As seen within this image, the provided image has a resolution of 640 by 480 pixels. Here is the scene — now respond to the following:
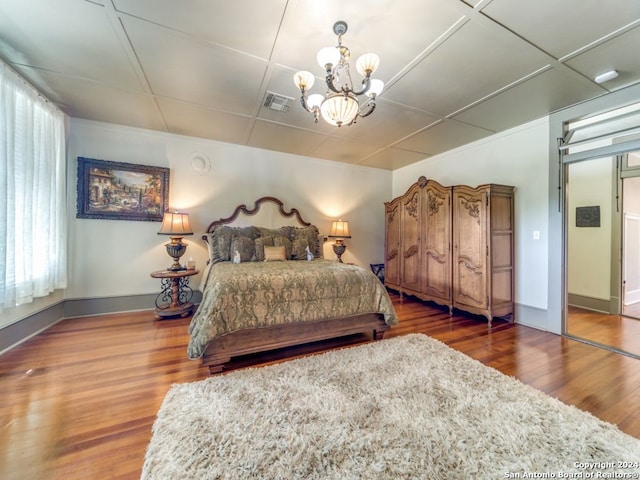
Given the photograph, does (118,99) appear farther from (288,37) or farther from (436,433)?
(436,433)

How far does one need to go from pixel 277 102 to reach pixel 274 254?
6.45 ft

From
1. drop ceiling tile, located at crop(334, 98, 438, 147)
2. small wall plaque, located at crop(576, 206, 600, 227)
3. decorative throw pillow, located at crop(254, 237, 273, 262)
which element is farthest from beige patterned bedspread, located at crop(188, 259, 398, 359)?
small wall plaque, located at crop(576, 206, 600, 227)

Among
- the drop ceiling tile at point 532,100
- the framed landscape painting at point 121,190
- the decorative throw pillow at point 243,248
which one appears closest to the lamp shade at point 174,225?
the framed landscape painting at point 121,190

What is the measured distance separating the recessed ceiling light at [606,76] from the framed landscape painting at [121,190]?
515 centimetres

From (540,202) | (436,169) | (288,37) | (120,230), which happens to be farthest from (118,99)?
(540,202)

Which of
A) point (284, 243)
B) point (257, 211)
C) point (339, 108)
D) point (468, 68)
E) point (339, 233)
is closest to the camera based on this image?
point (339, 108)

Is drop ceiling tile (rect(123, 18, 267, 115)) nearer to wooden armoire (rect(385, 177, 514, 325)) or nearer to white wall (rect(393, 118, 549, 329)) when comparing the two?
wooden armoire (rect(385, 177, 514, 325))

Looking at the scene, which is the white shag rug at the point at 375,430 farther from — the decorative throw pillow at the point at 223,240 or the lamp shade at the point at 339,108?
the lamp shade at the point at 339,108

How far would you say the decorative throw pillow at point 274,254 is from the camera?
3584 millimetres

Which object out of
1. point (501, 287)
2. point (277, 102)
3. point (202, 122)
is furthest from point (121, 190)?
point (501, 287)

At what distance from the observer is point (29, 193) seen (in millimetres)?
Answer: 2455

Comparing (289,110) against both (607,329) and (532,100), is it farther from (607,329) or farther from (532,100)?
(607,329)

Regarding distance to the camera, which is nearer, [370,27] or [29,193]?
[370,27]

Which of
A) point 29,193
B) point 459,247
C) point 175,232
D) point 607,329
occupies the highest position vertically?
point 29,193
